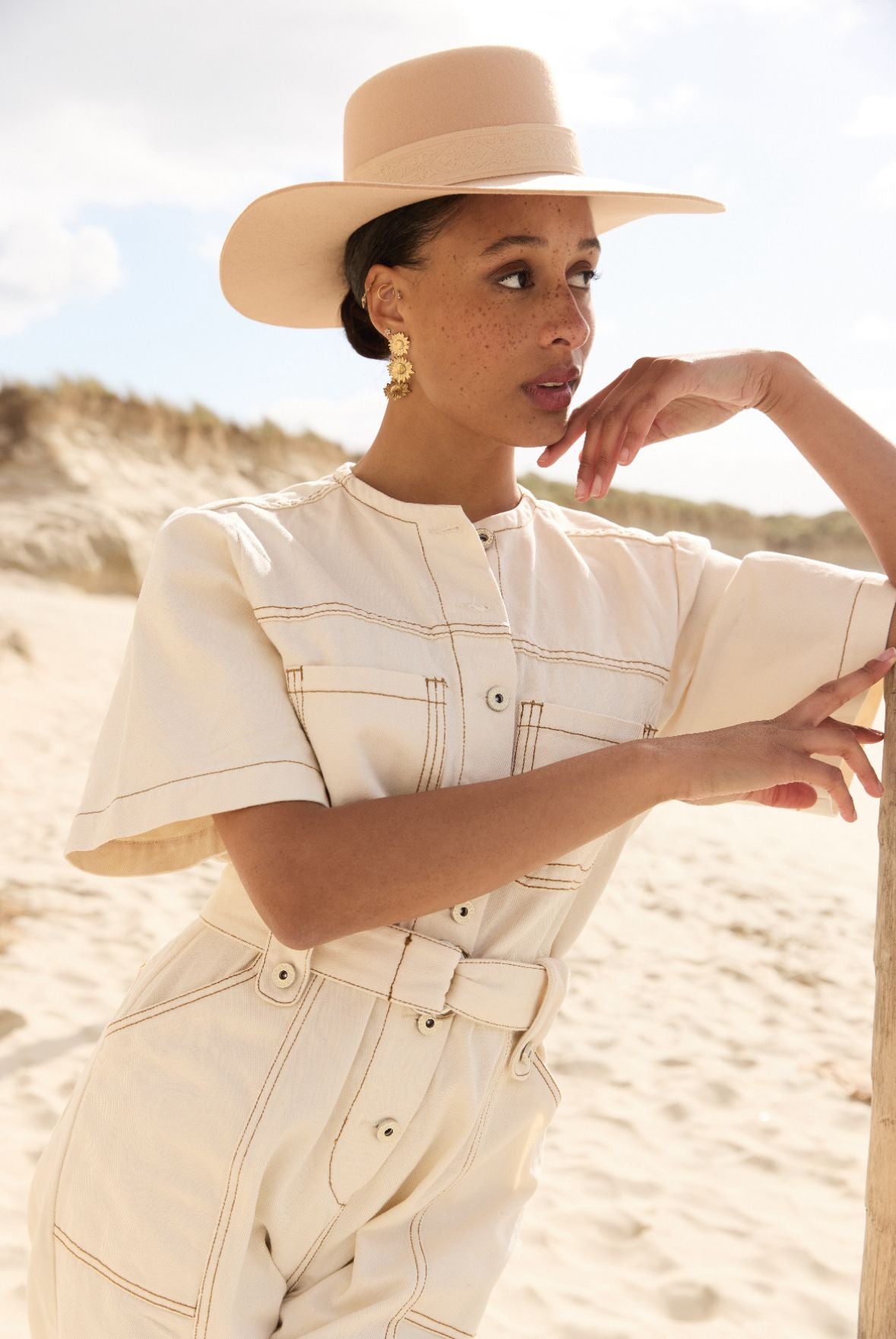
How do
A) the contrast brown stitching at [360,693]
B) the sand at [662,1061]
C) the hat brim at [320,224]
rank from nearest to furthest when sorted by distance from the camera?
1. the contrast brown stitching at [360,693]
2. the hat brim at [320,224]
3. the sand at [662,1061]

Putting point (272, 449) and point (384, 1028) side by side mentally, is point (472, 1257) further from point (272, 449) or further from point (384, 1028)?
point (272, 449)

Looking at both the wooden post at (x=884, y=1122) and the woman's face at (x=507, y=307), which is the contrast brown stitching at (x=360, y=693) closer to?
the woman's face at (x=507, y=307)

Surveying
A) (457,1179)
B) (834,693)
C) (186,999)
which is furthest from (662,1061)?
(186,999)

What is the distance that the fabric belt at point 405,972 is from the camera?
1.66 m

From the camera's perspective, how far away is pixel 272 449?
21578 mm

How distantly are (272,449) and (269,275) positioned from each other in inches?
786

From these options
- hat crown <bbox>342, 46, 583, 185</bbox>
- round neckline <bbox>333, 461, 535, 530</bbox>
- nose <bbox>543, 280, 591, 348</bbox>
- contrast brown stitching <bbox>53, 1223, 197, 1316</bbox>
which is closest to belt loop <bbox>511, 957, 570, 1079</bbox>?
contrast brown stitching <bbox>53, 1223, 197, 1316</bbox>

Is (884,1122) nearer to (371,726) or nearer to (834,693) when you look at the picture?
(834,693)

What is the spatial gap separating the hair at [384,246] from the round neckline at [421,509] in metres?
0.25

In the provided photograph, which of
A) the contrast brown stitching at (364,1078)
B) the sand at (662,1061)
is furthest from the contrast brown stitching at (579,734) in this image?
the sand at (662,1061)

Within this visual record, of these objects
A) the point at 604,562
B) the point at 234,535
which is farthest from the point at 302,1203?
the point at 604,562

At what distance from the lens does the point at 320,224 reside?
1.93 meters

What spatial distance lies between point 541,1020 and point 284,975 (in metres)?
0.38

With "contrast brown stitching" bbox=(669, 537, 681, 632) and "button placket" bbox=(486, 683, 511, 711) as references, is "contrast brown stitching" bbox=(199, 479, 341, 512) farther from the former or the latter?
"contrast brown stitching" bbox=(669, 537, 681, 632)
